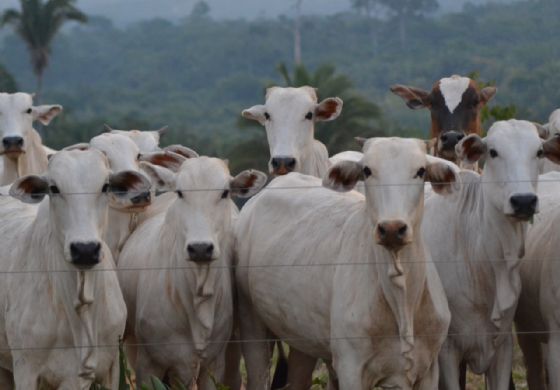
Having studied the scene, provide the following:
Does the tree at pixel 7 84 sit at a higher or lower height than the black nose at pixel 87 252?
lower

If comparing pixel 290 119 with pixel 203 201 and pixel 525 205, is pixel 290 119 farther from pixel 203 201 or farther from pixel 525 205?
pixel 525 205

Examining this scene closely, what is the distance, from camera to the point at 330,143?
3903cm

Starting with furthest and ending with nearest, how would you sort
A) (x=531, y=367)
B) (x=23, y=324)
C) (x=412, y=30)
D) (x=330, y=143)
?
(x=412, y=30), (x=330, y=143), (x=531, y=367), (x=23, y=324)

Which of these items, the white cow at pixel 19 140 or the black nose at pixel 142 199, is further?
the white cow at pixel 19 140

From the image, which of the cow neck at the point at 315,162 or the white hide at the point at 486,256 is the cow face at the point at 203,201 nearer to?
the white hide at the point at 486,256

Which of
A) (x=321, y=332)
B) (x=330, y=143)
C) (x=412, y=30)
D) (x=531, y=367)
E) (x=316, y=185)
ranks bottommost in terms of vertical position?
(x=412, y=30)

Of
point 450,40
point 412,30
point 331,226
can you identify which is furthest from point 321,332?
point 412,30

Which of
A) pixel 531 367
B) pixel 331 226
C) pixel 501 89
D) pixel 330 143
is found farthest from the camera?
pixel 501 89

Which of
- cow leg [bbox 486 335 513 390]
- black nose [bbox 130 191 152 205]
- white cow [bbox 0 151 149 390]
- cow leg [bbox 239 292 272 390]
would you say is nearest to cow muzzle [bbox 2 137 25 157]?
black nose [bbox 130 191 152 205]

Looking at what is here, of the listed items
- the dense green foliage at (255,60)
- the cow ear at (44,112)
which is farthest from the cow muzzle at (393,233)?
the dense green foliage at (255,60)

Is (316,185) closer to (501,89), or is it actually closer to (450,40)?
(501,89)

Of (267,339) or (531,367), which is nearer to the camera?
(267,339)

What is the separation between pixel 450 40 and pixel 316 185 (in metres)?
108

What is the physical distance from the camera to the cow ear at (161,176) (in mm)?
10727
